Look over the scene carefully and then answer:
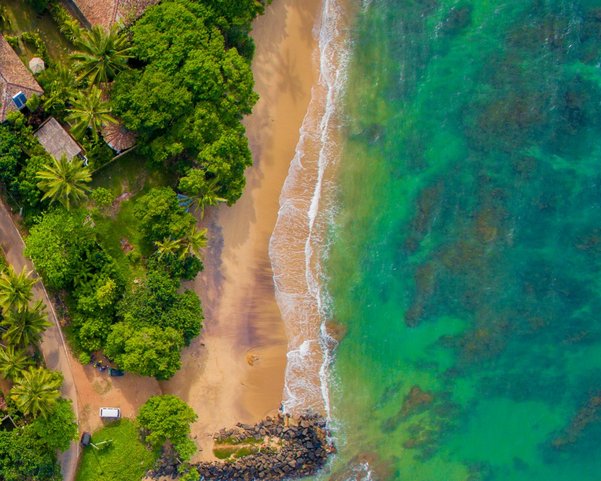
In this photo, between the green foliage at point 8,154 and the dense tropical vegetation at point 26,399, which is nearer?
the dense tropical vegetation at point 26,399

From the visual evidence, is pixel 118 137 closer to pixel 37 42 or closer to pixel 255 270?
pixel 37 42

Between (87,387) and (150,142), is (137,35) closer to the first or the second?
(150,142)

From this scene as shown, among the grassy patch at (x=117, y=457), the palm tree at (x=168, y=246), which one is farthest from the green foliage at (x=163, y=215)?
the grassy patch at (x=117, y=457)

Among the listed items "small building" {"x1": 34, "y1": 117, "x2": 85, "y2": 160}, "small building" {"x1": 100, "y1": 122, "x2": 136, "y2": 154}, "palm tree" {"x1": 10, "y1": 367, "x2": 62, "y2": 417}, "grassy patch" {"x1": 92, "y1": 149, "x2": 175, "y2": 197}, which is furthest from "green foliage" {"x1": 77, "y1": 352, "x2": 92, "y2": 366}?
"small building" {"x1": 100, "y1": 122, "x2": 136, "y2": 154}

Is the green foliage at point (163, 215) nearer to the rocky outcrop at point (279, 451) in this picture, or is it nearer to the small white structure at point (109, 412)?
the small white structure at point (109, 412)

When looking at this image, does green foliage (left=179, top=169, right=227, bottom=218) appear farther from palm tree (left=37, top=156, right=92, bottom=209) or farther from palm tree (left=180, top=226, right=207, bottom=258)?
palm tree (left=37, top=156, right=92, bottom=209)

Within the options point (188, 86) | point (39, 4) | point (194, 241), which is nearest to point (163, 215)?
point (194, 241)
